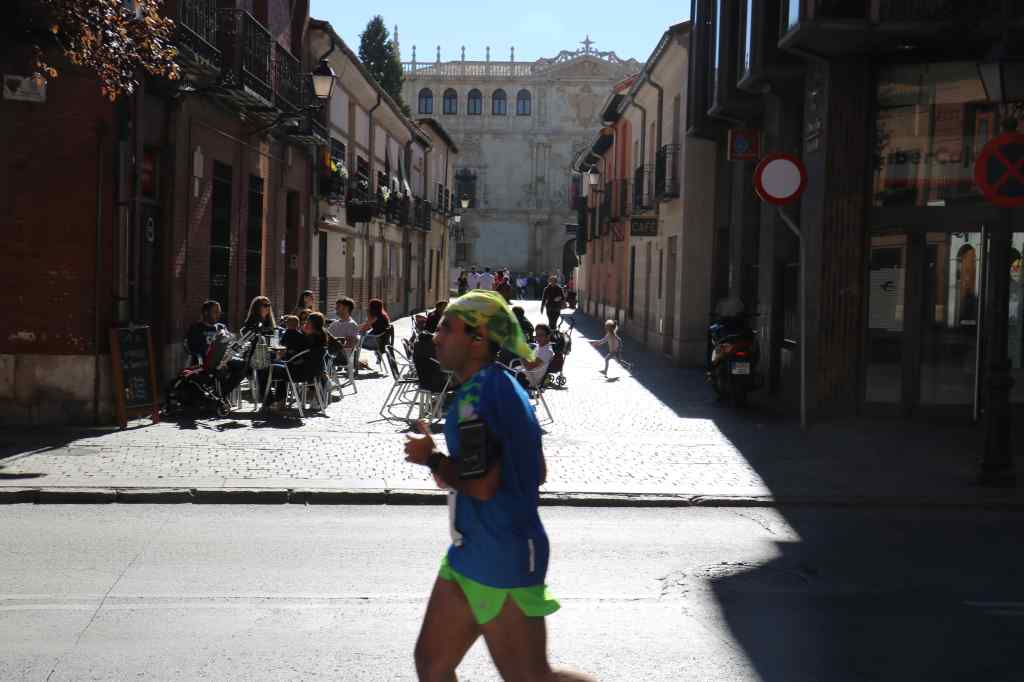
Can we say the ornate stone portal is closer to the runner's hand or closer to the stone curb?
the stone curb

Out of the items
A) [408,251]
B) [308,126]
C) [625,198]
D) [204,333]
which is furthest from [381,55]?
[204,333]

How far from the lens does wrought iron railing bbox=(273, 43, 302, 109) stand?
20.0 metres

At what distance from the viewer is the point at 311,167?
25062 millimetres

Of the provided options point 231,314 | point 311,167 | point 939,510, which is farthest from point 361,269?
point 939,510

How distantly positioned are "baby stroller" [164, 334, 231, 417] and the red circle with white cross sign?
8393mm

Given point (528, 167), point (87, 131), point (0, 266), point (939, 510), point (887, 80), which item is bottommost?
point (939, 510)

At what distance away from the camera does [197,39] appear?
1531 centimetres

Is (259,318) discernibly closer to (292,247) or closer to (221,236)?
(221,236)

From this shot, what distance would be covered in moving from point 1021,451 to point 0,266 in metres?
10.6

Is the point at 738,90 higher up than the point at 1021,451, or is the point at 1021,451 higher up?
the point at 738,90

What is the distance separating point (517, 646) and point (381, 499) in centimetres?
605

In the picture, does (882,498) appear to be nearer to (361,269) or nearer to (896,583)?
(896,583)

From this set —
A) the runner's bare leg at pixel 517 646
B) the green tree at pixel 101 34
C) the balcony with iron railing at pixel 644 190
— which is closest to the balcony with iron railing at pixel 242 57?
the green tree at pixel 101 34

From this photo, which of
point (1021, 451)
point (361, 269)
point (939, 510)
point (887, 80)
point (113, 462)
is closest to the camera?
point (939, 510)
